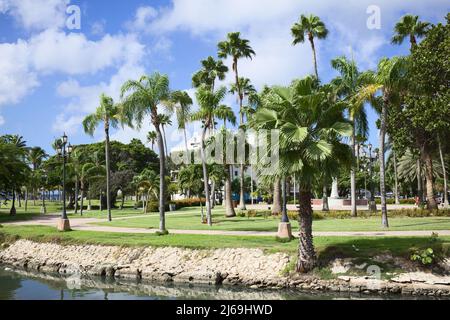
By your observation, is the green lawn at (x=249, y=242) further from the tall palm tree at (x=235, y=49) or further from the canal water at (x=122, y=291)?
the tall palm tree at (x=235, y=49)

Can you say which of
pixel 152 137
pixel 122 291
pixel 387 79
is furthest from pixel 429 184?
pixel 152 137

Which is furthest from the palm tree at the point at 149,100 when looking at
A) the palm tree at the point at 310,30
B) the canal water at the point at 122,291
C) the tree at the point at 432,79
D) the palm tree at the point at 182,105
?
the palm tree at the point at 310,30

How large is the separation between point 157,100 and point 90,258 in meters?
9.12

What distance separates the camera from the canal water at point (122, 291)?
1608 centimetres

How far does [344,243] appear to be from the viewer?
18734 millimetres

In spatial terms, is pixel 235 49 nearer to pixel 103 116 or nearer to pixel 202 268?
pixel 103 116

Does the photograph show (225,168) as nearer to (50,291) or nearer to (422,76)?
(422,76)

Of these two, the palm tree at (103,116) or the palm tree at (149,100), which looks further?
the palm tree at (103,116)

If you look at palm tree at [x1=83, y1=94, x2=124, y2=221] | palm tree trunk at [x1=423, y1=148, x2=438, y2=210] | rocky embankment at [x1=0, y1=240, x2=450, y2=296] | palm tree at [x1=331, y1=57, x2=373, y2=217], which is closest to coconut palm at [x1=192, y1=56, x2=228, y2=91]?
palm tree at [x1=83, y1=94, x2=124, y2=221]

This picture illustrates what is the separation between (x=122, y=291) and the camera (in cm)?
1761

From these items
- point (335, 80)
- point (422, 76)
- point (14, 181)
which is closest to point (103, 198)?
point (14, 181)

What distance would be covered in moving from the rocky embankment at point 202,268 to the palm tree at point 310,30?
25.2 m

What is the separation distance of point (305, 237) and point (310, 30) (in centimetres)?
2832

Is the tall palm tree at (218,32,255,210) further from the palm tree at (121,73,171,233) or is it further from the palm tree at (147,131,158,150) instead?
the palm tree at (147,131,158,150)
